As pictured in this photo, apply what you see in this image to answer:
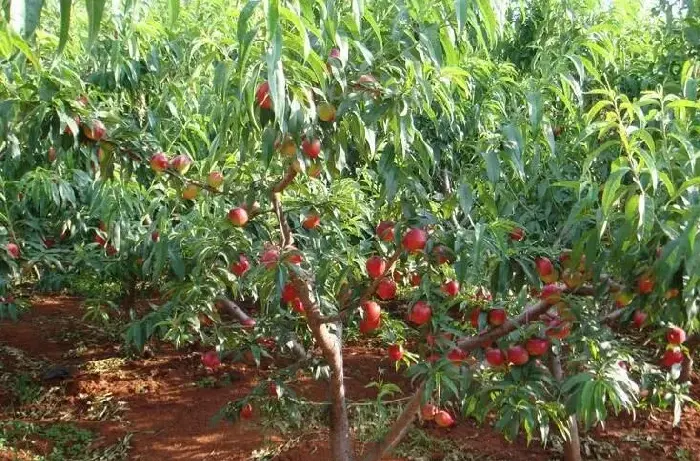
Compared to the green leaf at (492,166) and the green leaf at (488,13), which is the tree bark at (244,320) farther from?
the green leaf at (488,13)

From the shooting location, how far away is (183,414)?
4207mm

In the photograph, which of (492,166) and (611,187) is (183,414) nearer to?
(492,166)

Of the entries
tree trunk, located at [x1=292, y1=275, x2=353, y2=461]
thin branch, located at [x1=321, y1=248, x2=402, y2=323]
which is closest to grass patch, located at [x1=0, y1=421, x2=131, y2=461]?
tree trunk, located at [x1=292, y1=275, x2=353, y2=461]

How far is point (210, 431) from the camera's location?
3971 mm

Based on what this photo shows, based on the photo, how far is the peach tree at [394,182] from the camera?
1642mm

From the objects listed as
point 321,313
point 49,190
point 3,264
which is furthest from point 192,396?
point 321,313

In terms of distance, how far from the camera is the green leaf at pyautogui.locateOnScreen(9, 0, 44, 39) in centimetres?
61

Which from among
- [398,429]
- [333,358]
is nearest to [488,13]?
[333,358]

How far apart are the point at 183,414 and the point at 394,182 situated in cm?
286

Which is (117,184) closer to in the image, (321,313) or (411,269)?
(321,313)

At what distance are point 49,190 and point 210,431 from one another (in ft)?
5.74

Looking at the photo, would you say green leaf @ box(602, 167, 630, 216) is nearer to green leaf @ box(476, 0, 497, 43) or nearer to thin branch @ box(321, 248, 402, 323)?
green leaf @ box(476, 0, 497, 43)

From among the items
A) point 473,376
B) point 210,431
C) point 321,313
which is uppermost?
point 321,313

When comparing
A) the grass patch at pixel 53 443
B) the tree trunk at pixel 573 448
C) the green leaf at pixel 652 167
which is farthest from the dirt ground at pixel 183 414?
the green leaf at pixel 652 167
